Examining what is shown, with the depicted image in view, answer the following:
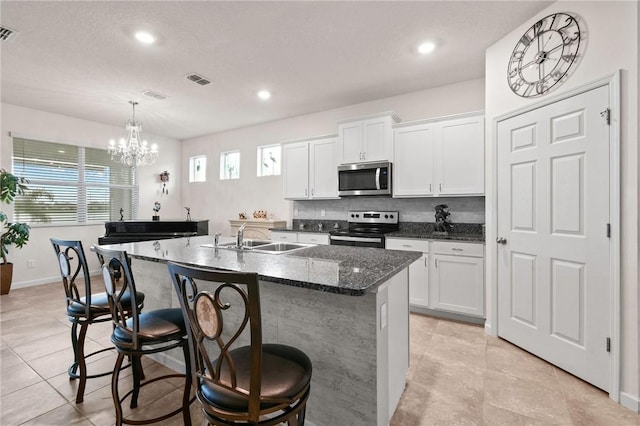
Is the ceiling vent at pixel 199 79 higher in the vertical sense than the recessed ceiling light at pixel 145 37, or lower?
higher

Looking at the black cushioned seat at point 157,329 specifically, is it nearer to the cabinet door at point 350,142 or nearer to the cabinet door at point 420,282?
the cabinet door at point 420,282

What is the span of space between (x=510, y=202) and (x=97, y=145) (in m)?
6.54

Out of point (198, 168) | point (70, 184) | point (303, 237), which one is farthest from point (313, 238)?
point (70, 184)

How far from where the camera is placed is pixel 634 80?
1.87 metres

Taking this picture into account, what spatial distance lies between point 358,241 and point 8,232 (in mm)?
4903

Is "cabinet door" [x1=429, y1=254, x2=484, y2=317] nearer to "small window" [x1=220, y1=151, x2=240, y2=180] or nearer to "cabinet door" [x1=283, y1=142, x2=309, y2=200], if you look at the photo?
"cabinet door" [x1=283, y1=142, x2=309, y2=200]

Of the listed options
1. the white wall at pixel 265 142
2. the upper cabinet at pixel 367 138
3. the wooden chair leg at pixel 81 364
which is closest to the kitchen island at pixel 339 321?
the wooden chair leg at pixel 81 364

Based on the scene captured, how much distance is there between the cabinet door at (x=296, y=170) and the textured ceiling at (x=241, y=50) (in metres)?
0.67

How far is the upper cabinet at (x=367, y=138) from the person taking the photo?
388 centimetres

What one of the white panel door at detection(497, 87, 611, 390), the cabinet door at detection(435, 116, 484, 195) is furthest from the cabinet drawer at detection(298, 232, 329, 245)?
the white panel door at detection(497, 87, 611, 390)

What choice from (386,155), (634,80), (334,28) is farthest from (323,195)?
(634,80)

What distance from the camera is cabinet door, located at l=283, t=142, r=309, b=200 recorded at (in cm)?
468

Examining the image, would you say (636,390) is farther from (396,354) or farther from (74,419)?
(74,419)

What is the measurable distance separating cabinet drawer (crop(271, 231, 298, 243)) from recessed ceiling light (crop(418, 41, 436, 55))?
2765mm
